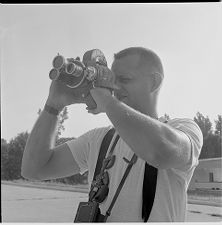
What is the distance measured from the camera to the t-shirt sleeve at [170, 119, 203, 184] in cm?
66

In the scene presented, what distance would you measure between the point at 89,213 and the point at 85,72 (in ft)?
0.84

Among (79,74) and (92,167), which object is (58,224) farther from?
(79,74)

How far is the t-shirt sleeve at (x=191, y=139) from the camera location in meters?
0.66

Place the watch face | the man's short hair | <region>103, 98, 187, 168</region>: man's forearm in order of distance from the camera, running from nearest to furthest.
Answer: <region>103, 98, 187, 168</region>: man's forearm, the watch face, the man's short hair

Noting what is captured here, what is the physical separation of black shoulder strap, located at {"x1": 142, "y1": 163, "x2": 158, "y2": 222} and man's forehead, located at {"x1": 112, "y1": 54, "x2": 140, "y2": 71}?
0.77 feet

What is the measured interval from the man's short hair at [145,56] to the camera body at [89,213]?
311mm

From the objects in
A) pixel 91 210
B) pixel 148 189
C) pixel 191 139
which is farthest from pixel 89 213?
pixel 191 139

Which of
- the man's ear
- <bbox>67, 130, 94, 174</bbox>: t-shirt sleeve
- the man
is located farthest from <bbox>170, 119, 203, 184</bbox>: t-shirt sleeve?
<bbox>67, 130, 94, 174</bbox>: t-shirt sleeve

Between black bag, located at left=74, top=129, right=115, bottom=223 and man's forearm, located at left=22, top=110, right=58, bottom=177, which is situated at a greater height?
man's forearm, located at left=22, top=110, right=58, bottom=177

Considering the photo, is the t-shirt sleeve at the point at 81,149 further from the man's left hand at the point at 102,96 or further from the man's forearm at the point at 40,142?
the man's left hand at the point at 102,96

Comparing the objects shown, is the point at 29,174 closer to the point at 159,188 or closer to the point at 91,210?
the point at 91,210

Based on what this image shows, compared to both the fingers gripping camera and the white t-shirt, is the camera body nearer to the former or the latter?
the white t-shirt

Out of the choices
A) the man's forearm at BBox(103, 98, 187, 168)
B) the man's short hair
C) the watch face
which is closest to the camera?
the man's forearm at BBox(103, 98, 187, 168)

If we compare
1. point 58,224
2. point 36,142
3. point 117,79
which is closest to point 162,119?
point 117,79
